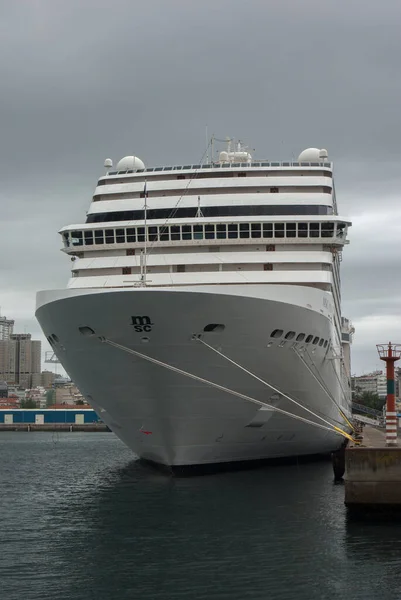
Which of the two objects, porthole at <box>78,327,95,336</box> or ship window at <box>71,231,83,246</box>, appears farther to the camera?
ship window at <box>71,231,83,246</box>

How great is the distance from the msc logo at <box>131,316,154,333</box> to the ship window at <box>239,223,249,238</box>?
818cm

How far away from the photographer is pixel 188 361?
2775 cm

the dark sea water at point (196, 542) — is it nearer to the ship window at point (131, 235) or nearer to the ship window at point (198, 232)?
the ship window at point (198, 232)

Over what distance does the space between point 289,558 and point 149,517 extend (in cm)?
631

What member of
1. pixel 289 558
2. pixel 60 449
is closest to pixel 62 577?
pixel 289 558

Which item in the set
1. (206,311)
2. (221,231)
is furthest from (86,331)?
(221,231)

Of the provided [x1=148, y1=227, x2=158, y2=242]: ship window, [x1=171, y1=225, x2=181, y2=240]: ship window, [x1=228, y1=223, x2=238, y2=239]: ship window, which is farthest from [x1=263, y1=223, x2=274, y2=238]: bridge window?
[x1=148, y1=227, x2=158, y2=242]: ship window

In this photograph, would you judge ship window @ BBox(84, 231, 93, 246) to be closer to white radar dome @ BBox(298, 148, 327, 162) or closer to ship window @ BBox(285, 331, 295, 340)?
ship window @ BBox(285, 331, 295, 340)

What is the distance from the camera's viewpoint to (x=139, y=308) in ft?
87.1

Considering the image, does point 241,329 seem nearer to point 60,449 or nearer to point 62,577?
point 62,577

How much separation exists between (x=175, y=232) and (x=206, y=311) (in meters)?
7.86

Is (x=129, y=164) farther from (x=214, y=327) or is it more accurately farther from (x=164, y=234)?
(x=214, y=327)

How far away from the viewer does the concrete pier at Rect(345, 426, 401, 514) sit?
24.9 meters

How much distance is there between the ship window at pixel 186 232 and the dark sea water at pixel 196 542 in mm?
9108
